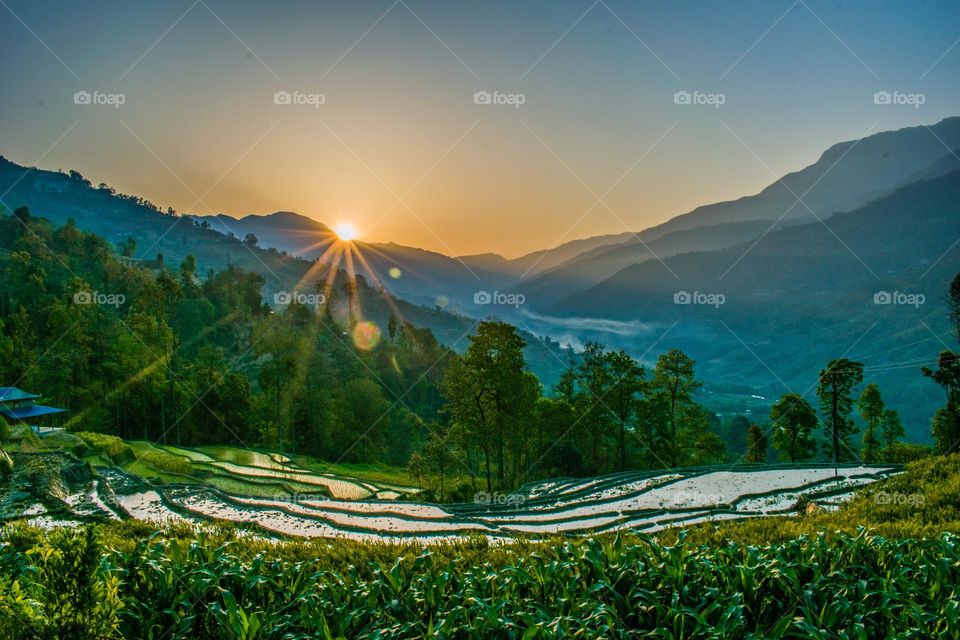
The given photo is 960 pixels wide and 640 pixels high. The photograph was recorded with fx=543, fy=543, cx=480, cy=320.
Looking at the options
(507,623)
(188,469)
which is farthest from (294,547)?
(188,469)

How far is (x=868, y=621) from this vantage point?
6.12 m

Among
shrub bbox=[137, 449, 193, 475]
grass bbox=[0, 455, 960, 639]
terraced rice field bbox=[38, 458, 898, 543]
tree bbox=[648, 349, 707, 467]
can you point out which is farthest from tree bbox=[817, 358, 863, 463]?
shrub bbox=[137, 449, 193, 475]

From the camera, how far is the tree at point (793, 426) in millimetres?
40875

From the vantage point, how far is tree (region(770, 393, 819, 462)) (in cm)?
4088

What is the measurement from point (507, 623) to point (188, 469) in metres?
30.9

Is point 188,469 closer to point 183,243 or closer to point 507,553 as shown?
point 507,553

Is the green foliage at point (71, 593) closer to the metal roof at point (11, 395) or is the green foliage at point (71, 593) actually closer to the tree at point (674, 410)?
the metal roof at point (11, 395)

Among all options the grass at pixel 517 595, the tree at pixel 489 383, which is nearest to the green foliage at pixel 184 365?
the tree at pixel 489 383

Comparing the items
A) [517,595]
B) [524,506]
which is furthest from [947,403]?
[517,595]

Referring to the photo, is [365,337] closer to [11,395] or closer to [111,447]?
[11,395]

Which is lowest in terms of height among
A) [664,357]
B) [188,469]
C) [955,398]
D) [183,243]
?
[188,469]

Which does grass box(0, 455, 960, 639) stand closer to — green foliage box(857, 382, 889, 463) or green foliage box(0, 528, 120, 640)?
green foliage box(0, 528, 120, 640)

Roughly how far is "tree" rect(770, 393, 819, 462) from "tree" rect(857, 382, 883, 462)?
3.97 metres

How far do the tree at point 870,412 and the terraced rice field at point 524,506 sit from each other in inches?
758
